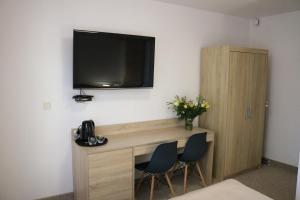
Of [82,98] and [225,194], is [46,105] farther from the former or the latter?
[225,194]

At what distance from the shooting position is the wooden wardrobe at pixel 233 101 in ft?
10.9

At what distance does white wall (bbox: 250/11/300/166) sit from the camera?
3674mm

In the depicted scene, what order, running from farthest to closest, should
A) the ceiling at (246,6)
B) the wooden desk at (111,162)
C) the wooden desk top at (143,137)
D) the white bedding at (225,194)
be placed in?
the ceiling at (246,6)
the wooden desk top at (143,137)
the wooden desk at (111,162)
the white bedding at (225,194)

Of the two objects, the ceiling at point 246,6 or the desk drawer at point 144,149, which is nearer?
the desk drawer at point 144,149

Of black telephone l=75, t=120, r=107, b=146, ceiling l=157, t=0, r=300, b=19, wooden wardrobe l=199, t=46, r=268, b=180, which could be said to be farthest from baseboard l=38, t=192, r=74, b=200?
ceiling l=157, t=0, r=300, b=19

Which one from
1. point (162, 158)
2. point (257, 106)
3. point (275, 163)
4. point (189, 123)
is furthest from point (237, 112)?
point (162, 158)

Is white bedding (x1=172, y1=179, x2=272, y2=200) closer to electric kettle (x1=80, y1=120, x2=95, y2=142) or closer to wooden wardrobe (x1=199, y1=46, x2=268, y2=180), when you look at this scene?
electric kettle (x1=80, y1=120, x2=95, y2=142)

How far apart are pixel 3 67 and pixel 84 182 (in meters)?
1.42

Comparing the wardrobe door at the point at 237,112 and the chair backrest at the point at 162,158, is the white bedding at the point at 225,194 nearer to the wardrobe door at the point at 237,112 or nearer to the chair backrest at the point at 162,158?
the chair backrest at the point at 162,158

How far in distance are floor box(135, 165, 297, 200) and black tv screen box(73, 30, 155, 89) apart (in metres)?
1.40

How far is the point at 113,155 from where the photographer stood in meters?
2.40

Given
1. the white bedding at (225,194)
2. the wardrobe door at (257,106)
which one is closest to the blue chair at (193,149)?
the white bedding at (225,194)

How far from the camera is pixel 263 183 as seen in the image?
334 cm

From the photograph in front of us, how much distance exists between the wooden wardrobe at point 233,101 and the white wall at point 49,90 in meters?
0.85
